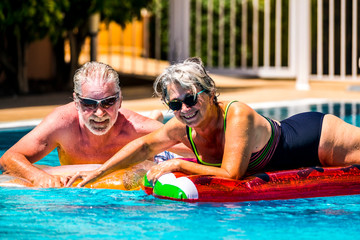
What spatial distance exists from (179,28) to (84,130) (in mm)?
9280

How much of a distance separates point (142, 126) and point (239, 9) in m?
11.8

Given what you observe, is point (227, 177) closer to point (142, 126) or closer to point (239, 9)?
point (142, 126)

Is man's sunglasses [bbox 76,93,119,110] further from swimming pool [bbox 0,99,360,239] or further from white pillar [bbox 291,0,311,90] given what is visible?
white pillar [bbox 291,0,311,90]

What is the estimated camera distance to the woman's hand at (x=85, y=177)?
15.8 ft

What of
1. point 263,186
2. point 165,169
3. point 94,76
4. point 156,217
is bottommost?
point 156,217

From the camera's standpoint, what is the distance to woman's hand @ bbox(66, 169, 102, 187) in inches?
189

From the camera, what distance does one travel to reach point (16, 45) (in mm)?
12188

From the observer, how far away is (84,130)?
5301 millimetres

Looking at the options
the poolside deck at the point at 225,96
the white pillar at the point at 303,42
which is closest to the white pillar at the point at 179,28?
the poolside deck at the point at 225,96

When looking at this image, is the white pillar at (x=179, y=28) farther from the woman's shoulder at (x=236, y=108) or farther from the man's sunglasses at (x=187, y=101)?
the man's sunglasses at (x=187, y=101)

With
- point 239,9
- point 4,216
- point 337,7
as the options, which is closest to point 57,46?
point 239,9

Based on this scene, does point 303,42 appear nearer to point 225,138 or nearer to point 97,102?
point 97,102

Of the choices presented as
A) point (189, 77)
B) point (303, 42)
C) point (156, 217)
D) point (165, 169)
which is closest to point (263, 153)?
point (165, 169)

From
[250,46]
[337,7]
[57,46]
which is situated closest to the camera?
[57,46]
